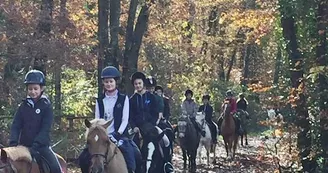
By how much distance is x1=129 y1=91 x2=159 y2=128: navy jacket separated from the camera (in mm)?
12266

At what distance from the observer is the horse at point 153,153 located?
39.5ft

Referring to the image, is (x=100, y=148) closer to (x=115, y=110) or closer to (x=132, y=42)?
(x=115, y=110)

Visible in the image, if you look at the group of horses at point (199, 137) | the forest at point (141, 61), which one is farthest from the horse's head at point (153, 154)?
the group of horses at point (199, 137)

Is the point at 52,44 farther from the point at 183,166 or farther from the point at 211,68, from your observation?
the point at 211,68

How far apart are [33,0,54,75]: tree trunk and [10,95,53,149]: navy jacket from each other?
891 centimetres

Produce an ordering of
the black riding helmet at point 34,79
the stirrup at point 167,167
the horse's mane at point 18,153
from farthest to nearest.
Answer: the stirrup at point 167,167 < the black riding helmet at point 34,79 < the horse's mane at point 18,153

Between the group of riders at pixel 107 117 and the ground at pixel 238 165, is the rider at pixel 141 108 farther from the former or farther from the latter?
the ground at pixel 238 165

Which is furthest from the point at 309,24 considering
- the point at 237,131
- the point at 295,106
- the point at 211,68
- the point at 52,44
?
the point at 211,68

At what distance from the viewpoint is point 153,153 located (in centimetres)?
1228

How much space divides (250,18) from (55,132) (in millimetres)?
7448

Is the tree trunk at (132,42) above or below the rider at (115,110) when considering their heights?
above

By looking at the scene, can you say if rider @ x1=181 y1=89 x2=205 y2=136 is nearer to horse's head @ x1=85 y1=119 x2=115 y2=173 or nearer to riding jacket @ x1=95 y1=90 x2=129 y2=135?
riding jacket @ x1=95 y1=90 x2=129 y2=135

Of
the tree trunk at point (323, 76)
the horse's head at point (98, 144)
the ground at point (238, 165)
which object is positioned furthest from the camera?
the ground at point (238, 165)

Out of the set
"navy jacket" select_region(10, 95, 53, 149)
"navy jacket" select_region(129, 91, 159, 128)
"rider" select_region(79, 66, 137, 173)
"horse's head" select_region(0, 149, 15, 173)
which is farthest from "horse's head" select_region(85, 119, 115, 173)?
"navy jacket" select_region(129, 91, 159, 128)
